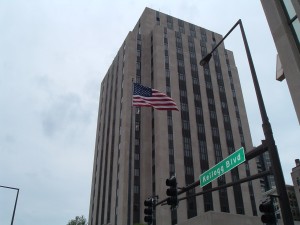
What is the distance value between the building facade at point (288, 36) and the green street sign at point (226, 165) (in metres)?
3.48

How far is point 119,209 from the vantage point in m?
65.3

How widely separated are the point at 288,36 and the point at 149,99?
34.2 ft

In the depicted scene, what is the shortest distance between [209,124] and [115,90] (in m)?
28.2

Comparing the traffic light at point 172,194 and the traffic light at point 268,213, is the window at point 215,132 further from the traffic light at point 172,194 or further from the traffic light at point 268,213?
the traffic light at point 268,213

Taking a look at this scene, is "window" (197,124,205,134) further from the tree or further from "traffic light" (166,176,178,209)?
"traffic light" (166,176,178,209)

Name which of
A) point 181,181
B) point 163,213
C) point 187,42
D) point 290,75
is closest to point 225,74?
point 187,42

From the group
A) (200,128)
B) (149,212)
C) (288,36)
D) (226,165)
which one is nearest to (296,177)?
(200,128)

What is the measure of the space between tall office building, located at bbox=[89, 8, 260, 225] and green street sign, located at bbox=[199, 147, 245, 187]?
4464cm

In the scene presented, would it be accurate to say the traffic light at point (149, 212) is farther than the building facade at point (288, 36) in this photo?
Yes

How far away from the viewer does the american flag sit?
2208 cm

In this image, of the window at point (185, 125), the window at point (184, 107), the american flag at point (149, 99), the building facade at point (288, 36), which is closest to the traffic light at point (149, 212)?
the american flag at point (149, 99)

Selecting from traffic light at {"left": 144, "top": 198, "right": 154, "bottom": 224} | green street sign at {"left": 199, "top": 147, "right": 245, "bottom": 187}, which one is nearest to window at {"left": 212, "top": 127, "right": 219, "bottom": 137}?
traffic light at {"left": 144, "top": 198, "right": 154, "bottom": 224}

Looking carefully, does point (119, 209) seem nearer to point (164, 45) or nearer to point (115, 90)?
point (115, 90)

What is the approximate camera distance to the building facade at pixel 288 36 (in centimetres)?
1352
